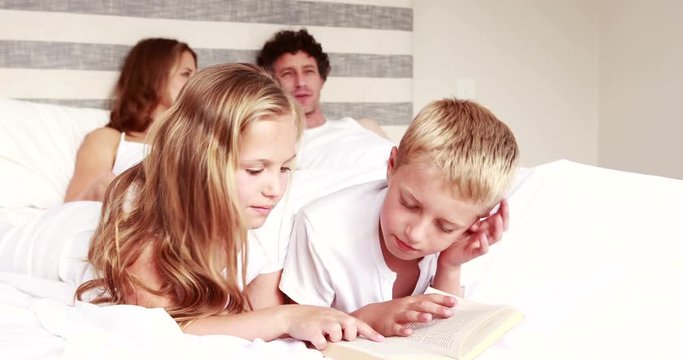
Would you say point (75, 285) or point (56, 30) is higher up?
point (56, 30)

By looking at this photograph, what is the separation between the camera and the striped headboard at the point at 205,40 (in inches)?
88.0

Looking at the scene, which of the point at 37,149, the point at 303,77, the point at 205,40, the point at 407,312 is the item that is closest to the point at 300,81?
the point at 303,77

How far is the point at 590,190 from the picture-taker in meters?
1.55

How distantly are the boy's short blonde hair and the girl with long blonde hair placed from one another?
0.21 meters

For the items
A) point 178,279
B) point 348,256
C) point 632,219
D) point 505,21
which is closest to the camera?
point 178,279

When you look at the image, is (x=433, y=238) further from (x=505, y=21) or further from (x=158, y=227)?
(x=505, y=21)

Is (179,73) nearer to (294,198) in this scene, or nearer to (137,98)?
(137,98)

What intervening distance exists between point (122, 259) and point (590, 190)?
898 mm

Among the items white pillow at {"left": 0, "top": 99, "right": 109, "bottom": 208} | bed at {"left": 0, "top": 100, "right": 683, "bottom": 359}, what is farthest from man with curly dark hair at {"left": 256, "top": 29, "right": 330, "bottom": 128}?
bed at {"left": 0, "top": 100, "right": 683, "bottom": 359}

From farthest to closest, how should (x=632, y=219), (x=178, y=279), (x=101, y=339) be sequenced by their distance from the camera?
(x=632, y=219) < (x=178, y=279) < (x=101, y=339)

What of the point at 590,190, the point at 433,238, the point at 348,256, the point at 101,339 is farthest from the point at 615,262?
the point at 101,339

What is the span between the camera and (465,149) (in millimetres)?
1235

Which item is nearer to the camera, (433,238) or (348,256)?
(433,238)

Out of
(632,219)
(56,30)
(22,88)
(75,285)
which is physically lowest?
(75,285)
